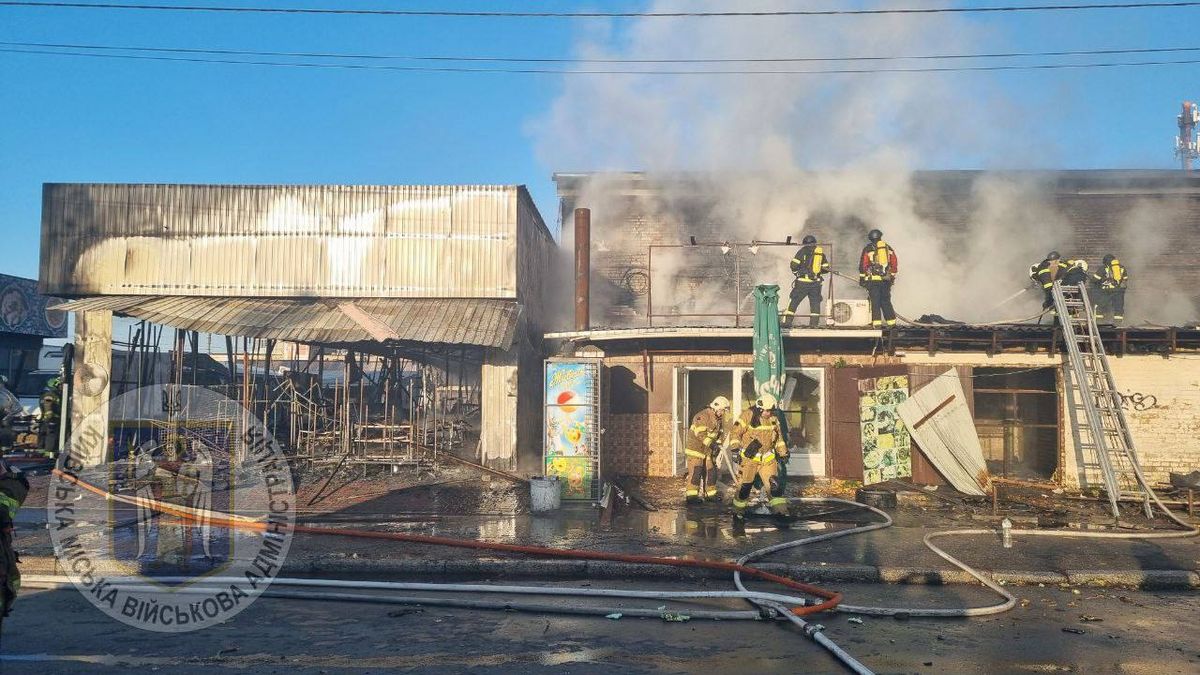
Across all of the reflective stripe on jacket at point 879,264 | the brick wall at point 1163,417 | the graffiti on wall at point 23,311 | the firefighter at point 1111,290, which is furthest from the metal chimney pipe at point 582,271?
the graffiti on wall at point 23,311

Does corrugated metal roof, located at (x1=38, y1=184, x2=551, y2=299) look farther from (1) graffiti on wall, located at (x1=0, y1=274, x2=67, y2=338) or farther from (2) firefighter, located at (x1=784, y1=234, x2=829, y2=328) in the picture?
(1) graffiti on wall, located at (x1=0, y1=274, x2=67, y2=338)

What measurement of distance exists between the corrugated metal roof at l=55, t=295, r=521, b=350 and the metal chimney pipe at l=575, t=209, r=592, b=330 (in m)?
1.53

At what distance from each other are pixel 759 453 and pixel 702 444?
103cm

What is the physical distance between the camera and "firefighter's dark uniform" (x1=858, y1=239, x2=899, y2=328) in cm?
1288

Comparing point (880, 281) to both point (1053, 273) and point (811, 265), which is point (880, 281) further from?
point (1053, 273)

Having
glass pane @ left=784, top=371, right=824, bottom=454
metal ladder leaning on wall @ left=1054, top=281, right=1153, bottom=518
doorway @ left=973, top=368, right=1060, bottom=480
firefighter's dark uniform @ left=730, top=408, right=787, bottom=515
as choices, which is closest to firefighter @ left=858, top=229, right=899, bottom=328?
glass pane @ left=784, top=371, right=824, bottom=454

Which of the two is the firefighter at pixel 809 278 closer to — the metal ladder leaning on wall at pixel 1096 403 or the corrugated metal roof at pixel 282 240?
the metal ladder leaning on wall at pixel 1096 403

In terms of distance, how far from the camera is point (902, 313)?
1934 cm

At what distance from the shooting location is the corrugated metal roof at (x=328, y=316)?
13.1 metres

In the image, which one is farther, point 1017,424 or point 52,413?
point 52,413

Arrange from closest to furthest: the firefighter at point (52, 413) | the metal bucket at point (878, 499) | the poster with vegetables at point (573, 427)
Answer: the metal bucket at point (878, 499)
the poster with vegetables at point (573, 427)
the firefighter at point (52, 413)

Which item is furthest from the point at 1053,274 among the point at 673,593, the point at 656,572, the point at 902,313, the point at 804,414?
the point at 673,593

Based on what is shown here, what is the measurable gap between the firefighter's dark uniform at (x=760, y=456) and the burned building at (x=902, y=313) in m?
3.08

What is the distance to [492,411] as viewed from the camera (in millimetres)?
14117
